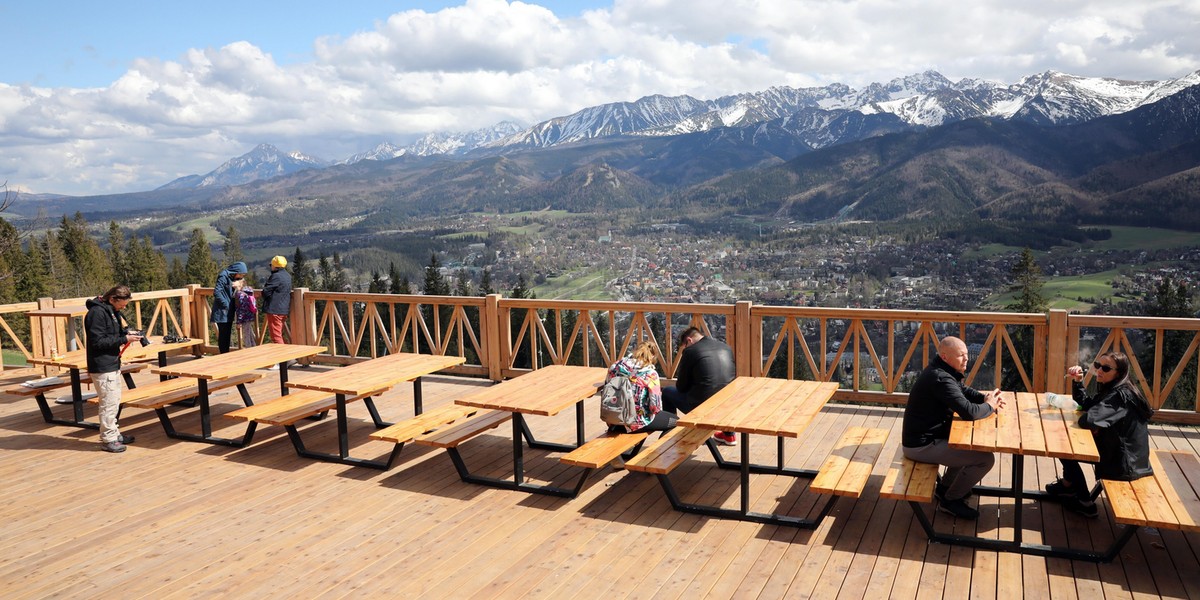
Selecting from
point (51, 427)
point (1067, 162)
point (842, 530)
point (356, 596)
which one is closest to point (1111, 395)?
point (842, 530)

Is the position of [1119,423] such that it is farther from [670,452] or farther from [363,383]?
[363,383]

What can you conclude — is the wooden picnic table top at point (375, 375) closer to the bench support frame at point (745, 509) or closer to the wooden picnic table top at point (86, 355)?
the wooden picnic table top at point (86, 355)

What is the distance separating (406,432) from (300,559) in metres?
1.57

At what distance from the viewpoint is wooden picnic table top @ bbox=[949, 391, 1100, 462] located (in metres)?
3.85

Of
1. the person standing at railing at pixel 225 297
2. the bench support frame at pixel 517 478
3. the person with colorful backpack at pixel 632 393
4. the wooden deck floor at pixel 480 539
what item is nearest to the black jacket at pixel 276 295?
the person standing at railing at pixel 225 297

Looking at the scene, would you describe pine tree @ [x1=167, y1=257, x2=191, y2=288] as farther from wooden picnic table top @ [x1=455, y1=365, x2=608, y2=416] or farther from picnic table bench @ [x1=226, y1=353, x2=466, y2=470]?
wooden picnic table top @ [x1=455, y1=365, x2=608, y2=416]

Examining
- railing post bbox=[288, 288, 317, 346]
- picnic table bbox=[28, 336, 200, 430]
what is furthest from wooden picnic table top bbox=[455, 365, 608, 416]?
railing post bbox=[288, 288, 317, 346]

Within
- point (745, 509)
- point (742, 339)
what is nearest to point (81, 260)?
point (742, 339)

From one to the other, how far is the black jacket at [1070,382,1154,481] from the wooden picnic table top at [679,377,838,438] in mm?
1562

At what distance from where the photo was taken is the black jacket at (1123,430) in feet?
13.3

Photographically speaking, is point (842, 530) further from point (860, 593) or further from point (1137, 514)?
point (1137, 514)

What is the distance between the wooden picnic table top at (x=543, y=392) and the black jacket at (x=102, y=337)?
3262 millimetres

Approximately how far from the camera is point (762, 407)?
4.91 metres

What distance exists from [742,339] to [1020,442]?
4043 millimetres
